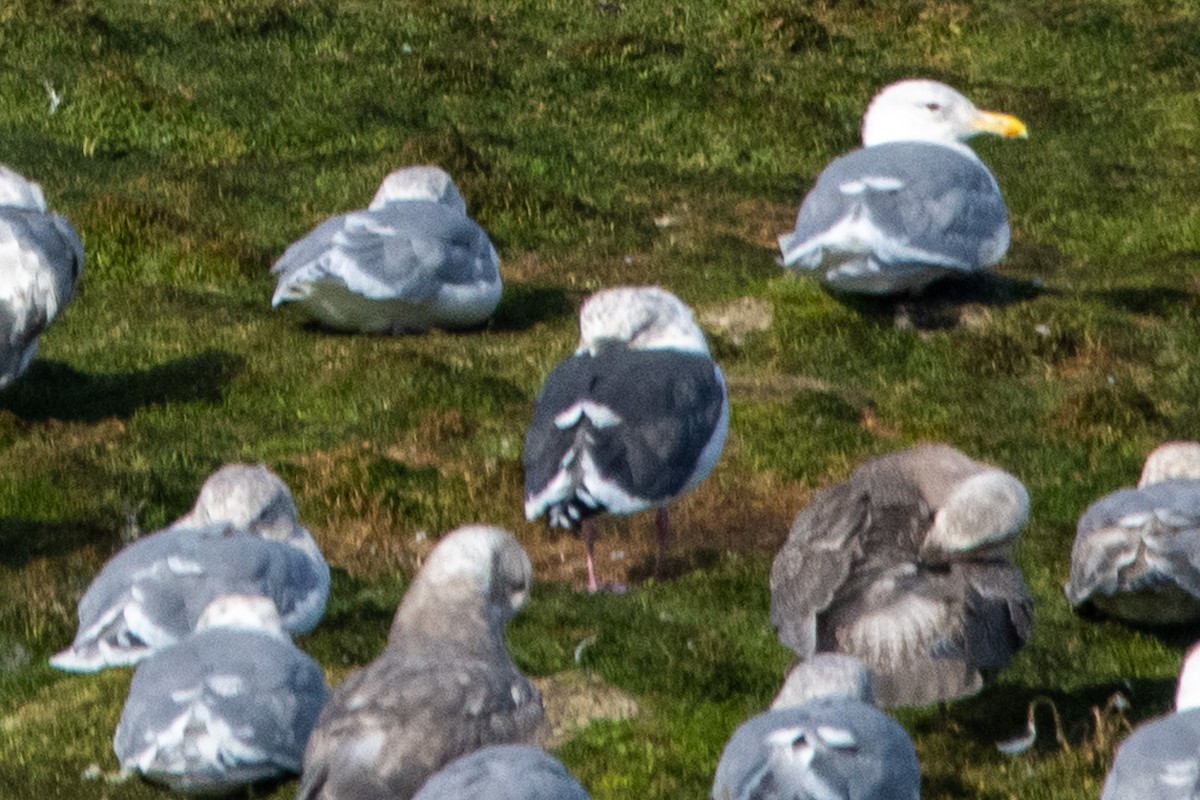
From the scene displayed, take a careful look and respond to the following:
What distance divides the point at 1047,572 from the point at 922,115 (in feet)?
17.8

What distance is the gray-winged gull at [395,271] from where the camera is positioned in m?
13.2

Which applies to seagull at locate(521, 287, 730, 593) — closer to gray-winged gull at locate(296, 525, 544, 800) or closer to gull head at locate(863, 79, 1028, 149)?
gray-winged gull at locate(296, 525, 544, 800)

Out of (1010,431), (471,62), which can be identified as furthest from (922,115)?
(471,62)

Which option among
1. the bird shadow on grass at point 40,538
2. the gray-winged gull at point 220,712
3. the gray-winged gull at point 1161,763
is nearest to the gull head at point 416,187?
the bird shadow on grass at point 40,538

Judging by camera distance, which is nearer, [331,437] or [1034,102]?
[331,437]

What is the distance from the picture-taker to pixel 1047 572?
10125 mm

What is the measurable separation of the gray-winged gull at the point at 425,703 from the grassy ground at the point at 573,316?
60cm

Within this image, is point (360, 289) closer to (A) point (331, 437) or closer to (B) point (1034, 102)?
(A) point (331, 437)

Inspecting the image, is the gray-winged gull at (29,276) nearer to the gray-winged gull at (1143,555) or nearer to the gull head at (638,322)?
the gull head at (638,322)

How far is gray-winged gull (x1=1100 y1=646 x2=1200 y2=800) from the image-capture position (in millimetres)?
6539

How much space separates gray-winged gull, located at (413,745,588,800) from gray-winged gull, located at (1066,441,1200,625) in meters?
3.57

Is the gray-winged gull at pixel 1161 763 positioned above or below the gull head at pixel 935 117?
above

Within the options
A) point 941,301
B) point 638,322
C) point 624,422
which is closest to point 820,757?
point 624,422

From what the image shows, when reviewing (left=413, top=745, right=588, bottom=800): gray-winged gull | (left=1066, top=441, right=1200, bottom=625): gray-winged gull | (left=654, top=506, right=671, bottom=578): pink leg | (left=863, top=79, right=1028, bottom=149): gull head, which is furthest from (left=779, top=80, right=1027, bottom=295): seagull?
(left=413, top=745, right=588, bottom=800): gray-winged gull
